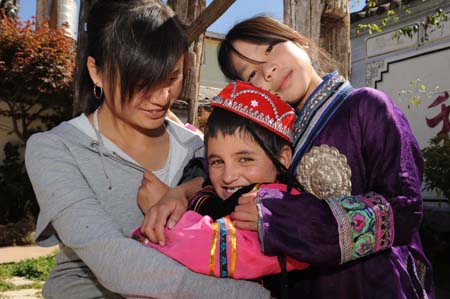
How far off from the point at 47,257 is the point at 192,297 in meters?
6.19

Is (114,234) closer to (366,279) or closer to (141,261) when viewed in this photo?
(141,261)

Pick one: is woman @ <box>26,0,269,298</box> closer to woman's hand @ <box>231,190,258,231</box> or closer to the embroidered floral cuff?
woman's hand @ <box>231,190,258,231</box>

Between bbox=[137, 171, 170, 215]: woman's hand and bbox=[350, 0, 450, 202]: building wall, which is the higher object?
bbox=[350, 0, 450, 202]: building wall

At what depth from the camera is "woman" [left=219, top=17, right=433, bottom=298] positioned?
1468mm

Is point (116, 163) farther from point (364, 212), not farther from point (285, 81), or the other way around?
point (364, 212)

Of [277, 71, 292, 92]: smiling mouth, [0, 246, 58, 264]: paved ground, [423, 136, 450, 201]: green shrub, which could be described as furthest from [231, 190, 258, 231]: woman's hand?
[0, 246, 58, 264]: paved ground

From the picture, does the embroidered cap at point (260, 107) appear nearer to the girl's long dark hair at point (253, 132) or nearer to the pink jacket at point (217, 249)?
the girl's long dark hair at point (253, 132)

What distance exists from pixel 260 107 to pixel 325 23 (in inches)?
54.2

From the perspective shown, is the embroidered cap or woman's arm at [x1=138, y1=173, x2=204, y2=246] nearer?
woman's arm at [x1=138, y1=173, x2=204, y2=246]

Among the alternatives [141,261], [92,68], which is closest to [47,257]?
[92,68]

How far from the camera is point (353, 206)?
1492 mm

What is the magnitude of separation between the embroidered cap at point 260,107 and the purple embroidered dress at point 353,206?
0.24 feet

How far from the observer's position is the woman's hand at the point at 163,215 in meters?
1.47

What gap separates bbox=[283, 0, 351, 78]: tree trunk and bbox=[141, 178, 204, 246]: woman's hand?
4.57 ft
